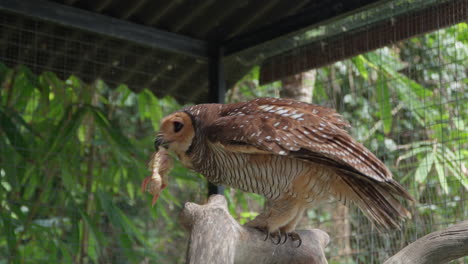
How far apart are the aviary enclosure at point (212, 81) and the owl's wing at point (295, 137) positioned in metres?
0.69

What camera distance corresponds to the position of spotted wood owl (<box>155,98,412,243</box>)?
203cm

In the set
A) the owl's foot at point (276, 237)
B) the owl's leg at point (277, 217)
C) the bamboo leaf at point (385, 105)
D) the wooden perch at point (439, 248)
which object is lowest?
the wooden perch at point (439, 248)

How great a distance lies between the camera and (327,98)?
142 inches

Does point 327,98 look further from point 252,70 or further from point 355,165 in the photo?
point 355,165

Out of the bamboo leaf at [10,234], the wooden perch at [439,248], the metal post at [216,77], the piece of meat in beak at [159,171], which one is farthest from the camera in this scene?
the metal post at [216,77]

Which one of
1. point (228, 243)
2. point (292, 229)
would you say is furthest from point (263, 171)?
point (228, 243)

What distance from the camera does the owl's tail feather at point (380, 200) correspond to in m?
2.01

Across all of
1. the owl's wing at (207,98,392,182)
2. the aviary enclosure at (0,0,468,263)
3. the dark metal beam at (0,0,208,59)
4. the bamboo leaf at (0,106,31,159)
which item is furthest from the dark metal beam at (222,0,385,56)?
the bamboo leaf at (0,106,31,159)

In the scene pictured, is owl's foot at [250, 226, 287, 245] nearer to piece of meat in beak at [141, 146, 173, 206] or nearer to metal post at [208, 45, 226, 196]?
piece of meat in beak at [141, 146, 173, 206]

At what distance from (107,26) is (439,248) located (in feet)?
6.67

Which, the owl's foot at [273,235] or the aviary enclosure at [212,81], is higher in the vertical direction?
the aviary enclosure at [212,81]

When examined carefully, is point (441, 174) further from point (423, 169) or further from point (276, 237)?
point (276, 237)

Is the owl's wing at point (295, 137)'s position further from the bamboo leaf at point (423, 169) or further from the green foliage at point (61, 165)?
the green foliage at point (61, 165)

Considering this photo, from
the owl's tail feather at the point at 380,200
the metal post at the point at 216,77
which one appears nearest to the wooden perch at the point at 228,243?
the owl's tail feather at the point at 380,200
